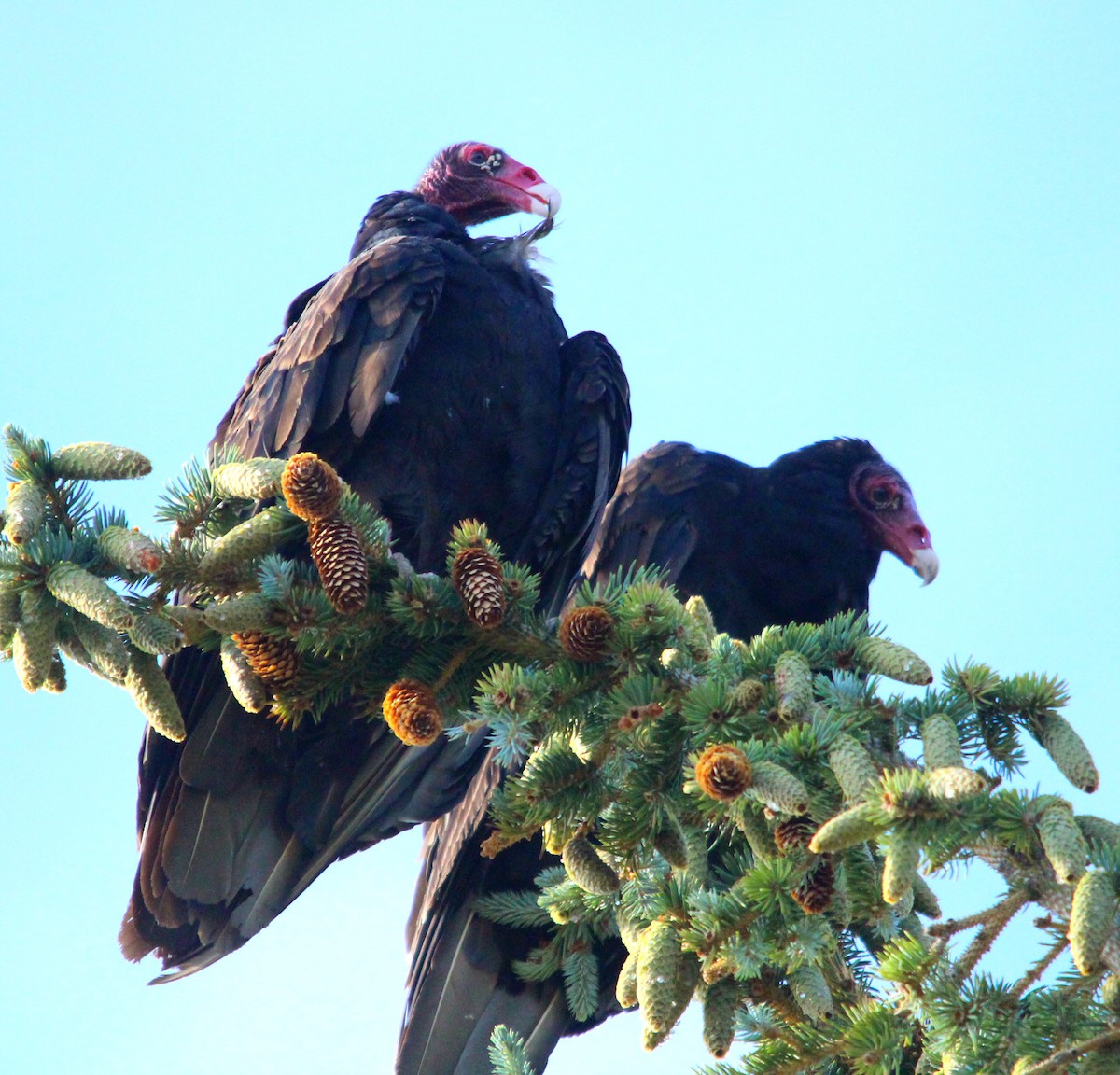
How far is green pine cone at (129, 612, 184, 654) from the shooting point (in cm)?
218

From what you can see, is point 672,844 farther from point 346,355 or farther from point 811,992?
→ point 346,355

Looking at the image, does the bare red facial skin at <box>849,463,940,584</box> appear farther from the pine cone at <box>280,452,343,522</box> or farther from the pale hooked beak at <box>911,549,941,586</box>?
the pine cone at <box>280,452,343,522</box>

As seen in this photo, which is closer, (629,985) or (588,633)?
(588,633)

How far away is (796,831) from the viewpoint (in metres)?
2.11

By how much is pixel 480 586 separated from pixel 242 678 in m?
0.44

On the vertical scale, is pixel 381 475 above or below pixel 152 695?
above

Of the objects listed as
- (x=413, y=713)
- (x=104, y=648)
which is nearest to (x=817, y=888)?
(x=413, y=713)

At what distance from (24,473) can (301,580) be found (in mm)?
494

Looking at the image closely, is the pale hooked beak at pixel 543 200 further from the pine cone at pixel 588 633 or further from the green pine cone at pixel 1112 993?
the green pine cone at pixel 1112 993

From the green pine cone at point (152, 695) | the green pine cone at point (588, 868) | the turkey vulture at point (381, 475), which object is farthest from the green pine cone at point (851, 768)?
the turkey vulture at point (381, 475)

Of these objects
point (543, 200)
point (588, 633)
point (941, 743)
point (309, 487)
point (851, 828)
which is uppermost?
point (543, 200)

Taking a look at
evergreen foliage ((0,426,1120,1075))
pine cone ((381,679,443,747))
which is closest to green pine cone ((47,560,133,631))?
evergreen foliage ((0,426,1120,1075))

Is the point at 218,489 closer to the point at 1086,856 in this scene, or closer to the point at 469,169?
the point at 1086,856

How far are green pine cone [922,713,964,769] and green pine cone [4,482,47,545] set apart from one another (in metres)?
1.41
